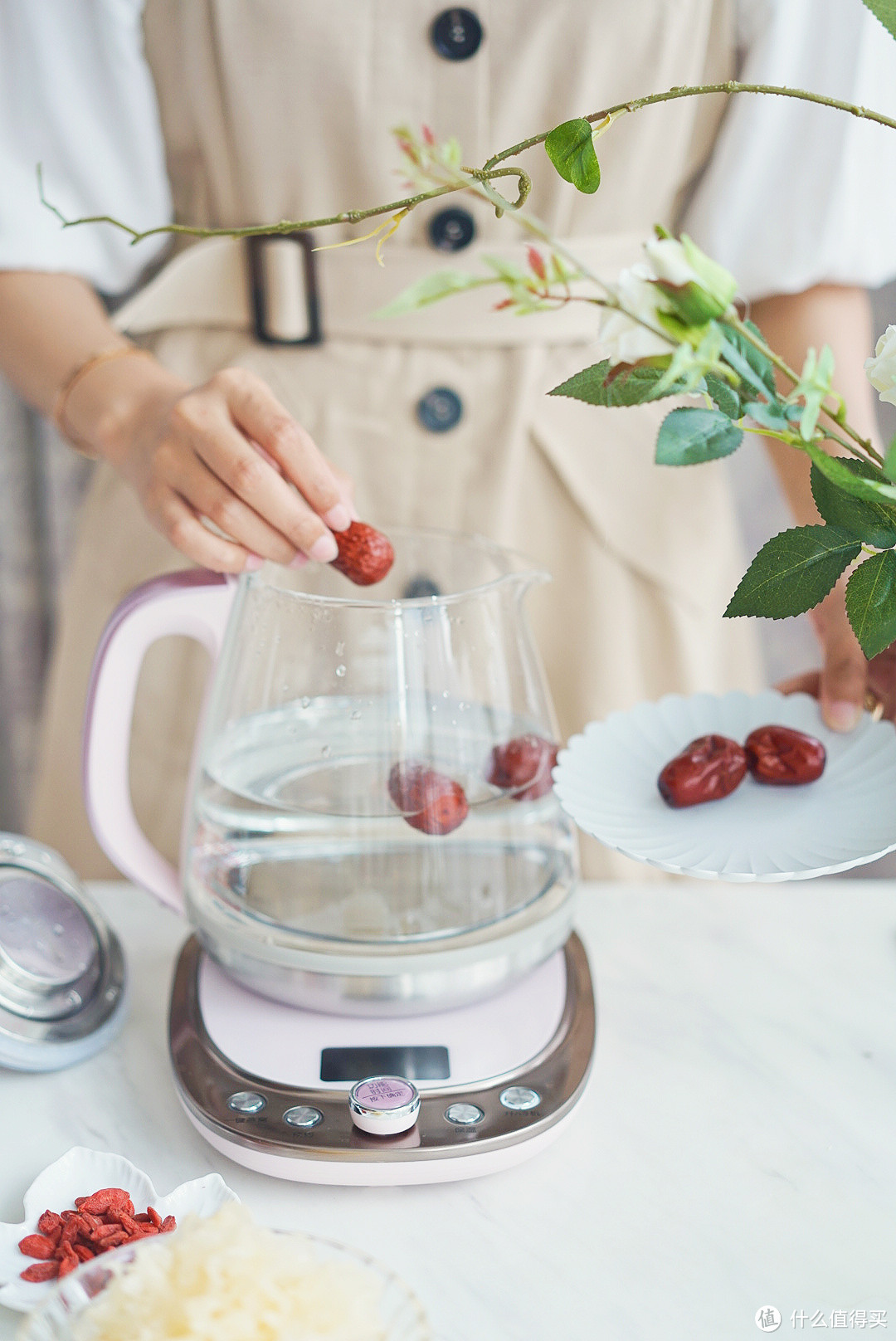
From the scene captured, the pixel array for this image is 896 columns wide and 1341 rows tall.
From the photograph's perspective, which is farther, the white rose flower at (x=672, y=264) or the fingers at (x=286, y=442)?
the fingers at (x=286, y=442)

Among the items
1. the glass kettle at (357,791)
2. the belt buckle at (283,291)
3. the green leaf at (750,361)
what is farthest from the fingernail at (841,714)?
the belt buckle at (283,291)

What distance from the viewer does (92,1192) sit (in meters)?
0.47

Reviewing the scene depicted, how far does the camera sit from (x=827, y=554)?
426mm

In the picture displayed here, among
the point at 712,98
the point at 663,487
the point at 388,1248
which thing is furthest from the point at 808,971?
A: the point at 712,98

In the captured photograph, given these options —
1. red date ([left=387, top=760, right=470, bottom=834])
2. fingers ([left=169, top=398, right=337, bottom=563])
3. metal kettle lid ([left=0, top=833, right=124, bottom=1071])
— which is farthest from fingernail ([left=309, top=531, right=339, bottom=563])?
Answer: metal kettle lid ([left=0, top=833, right=124, bottom=1071])

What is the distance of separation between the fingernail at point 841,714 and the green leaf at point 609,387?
252mm

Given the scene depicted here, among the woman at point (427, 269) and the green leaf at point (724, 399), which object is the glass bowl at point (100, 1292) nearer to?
the green leaf at point (724, 399)

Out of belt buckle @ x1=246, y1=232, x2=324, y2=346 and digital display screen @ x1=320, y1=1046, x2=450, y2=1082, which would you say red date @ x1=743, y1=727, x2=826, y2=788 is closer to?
digital display screen @ x1=320, y1=1046, x2=450, y2=1082

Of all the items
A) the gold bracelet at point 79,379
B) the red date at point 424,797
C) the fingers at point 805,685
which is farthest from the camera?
the gold bracelet at point 79,379

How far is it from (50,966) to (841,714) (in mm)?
426

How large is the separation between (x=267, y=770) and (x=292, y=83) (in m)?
0.54

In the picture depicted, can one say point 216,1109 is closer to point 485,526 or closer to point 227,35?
point 485,526

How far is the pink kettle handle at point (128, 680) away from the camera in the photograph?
22.4 inches

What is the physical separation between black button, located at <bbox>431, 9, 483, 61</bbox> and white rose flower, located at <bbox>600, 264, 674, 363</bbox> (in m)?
0.55
